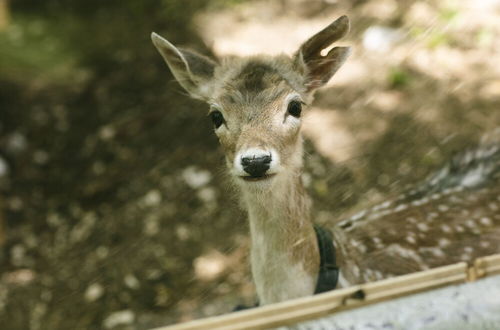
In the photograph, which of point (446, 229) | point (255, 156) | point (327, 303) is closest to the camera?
point (327, 303)

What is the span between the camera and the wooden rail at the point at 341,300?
1.41 m

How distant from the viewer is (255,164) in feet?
5.07

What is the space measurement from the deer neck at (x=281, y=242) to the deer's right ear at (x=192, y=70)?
0.34 meters

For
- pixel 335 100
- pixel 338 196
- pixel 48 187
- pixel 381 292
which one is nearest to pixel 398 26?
pixel 335 100

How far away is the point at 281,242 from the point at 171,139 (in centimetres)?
153

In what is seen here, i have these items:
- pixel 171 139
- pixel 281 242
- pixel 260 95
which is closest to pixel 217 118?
pixel 260 95

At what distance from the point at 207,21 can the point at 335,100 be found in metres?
0.91

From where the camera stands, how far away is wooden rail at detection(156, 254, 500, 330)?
4.62ft

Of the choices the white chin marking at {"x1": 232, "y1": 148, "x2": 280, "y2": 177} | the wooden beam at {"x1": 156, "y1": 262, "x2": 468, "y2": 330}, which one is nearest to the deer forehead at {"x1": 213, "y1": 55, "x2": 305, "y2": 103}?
the white chin marking at {"x1": 232, "y1": 148, "x2": 280, "y2": 177}

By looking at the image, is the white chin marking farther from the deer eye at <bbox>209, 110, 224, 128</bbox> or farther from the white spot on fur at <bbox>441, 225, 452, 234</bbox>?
the white spot on fur at <bbox>441, 225, 452, 234</bbox>

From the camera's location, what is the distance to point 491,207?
2.05m

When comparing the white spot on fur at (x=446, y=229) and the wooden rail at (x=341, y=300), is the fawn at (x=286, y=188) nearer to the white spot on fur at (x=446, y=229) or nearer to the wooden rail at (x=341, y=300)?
the white spot on fur at (x=446, y=229)

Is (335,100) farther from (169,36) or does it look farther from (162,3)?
(162,3)

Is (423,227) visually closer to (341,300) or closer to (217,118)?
(341,300)
